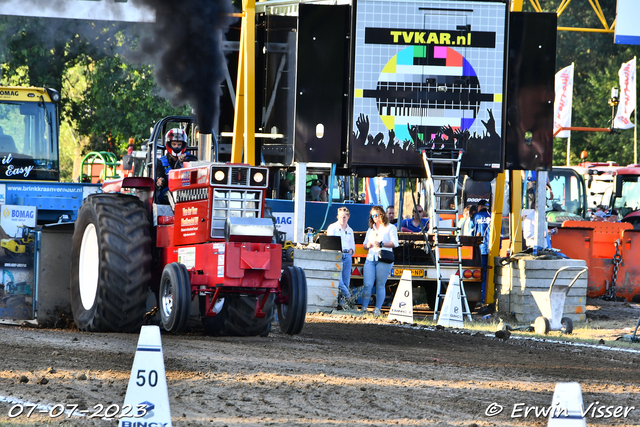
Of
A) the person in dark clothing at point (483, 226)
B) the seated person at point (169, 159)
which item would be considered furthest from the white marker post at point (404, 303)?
the seated person at point (169, 159)

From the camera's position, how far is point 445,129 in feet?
50.3

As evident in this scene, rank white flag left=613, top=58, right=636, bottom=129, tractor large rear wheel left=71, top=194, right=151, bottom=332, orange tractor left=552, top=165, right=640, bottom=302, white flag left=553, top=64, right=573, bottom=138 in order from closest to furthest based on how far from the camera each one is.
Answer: tractor large rear wheel left=71, top=194, right=151, bottom=332 → orange tractor left=552, top=165, right=640, bottom=302 → white flag left=553, top=64, right=573, bottom=138 → white flag left=613, top=58, right=636, bottom=129

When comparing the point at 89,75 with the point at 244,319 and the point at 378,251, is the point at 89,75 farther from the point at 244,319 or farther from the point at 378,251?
the point at 244,319

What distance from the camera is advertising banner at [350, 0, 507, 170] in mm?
15211

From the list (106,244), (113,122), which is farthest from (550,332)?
(113,122)

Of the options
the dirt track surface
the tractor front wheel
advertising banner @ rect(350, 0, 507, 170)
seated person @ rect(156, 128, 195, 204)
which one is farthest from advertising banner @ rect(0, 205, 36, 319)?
advertising banner @ rect(350, 0, 507, 170)

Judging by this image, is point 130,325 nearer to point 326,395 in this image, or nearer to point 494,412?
point 326,395

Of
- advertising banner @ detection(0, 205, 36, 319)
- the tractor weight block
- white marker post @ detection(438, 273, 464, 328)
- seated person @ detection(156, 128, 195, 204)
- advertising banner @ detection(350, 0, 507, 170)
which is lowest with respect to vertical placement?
white marker post @ detection(438, 273, 464, 328)

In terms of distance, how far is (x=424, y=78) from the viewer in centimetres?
1523

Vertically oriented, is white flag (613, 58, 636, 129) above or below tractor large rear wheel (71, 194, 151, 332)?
above

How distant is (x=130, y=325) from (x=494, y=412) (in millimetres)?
4925

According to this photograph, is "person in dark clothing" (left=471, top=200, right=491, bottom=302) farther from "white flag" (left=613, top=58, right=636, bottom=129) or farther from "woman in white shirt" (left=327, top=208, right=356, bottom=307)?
"white flag" (left=613, top=58, right=636, bottom=129)

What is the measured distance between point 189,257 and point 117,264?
760 millimetres

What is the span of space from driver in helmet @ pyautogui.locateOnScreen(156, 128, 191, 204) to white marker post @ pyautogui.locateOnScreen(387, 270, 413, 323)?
4471mm
